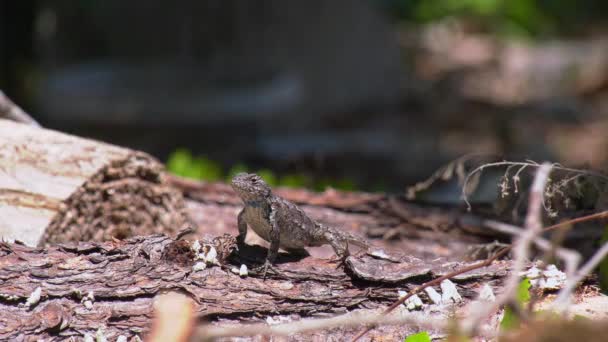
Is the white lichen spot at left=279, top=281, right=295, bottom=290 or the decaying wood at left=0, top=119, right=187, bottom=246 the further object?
the decaying wood at left=0, top=119, right=187, bottom=246

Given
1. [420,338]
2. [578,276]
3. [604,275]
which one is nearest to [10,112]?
[420,338]

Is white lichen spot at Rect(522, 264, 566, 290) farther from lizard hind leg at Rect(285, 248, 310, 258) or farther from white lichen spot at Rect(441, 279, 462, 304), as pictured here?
lizard hind leg at Rect(285, 248, 310, 258)

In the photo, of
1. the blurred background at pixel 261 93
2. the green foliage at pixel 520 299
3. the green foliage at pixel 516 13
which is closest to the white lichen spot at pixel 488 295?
the green foliage at pixel 520 299

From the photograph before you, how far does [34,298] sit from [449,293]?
5.61 ft

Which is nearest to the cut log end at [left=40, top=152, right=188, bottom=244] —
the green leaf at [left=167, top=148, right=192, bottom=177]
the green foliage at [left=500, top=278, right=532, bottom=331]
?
the green leaf at [left=167, top=148, right=192, bottom=177]

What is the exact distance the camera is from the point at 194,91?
35.6 feet

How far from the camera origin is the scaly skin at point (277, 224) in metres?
3.44

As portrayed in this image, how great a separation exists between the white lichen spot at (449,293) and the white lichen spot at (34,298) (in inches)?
65.6

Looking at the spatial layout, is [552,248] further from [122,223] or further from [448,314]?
[122,223]

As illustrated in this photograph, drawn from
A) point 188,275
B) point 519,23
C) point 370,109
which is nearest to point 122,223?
point 188,275

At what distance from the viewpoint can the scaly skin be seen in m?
3.44

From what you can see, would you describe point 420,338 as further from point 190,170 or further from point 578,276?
point 190,170

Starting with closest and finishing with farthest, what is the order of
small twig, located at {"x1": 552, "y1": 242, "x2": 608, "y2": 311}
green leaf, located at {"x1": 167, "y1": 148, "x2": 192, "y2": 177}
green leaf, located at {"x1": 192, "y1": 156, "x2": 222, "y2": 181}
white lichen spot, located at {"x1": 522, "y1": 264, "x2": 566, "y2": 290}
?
small twig, located at {"x1": 552, "y1": 242, "x2": 608, "y2": 311} < white lichen spot, located at {"x1": 522, "y1": 264, "x2": 566, "y2": 290} < green leaf, located at {"x1": 167, "y1": 148, "x2": 192, "y2": 177} < green leaf, located at {"x1": 192, "y1": 156, "x2": 222, "y2": 181}

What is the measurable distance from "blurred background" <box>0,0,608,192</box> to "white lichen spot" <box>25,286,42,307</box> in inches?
212
